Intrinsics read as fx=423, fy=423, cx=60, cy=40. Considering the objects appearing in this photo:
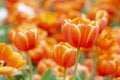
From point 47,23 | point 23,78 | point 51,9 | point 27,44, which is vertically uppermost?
point 51,9

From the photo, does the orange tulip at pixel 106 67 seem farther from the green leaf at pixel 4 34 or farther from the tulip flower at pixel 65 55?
the green leaf at pixel 4 34

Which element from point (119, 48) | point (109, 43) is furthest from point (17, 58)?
point (119, 48)

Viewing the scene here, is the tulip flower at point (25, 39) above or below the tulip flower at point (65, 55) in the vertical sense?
above

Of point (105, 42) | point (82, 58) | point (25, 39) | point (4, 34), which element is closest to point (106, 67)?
point (105, 42)

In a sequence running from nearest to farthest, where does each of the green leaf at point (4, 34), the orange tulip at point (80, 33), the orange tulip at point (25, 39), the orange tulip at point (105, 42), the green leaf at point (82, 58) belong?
the orange tulip at point (80, 33) < the orange tulip at point (25, 39) < the orange tulip at point (105, 42) < the green leaf at point (82, 58) < the green leaf at point (4, 34)

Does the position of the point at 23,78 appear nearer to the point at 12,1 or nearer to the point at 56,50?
the point at 56,50

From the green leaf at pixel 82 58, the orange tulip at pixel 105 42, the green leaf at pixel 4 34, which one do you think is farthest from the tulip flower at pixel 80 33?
the green leaf at pixel 4 34

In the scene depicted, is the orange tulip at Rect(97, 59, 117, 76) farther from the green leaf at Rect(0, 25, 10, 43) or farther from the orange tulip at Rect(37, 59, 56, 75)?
the green leaf at Rect(0, 25, 10, 43)

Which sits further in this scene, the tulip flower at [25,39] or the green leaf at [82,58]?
the green leaf at [82,58]
